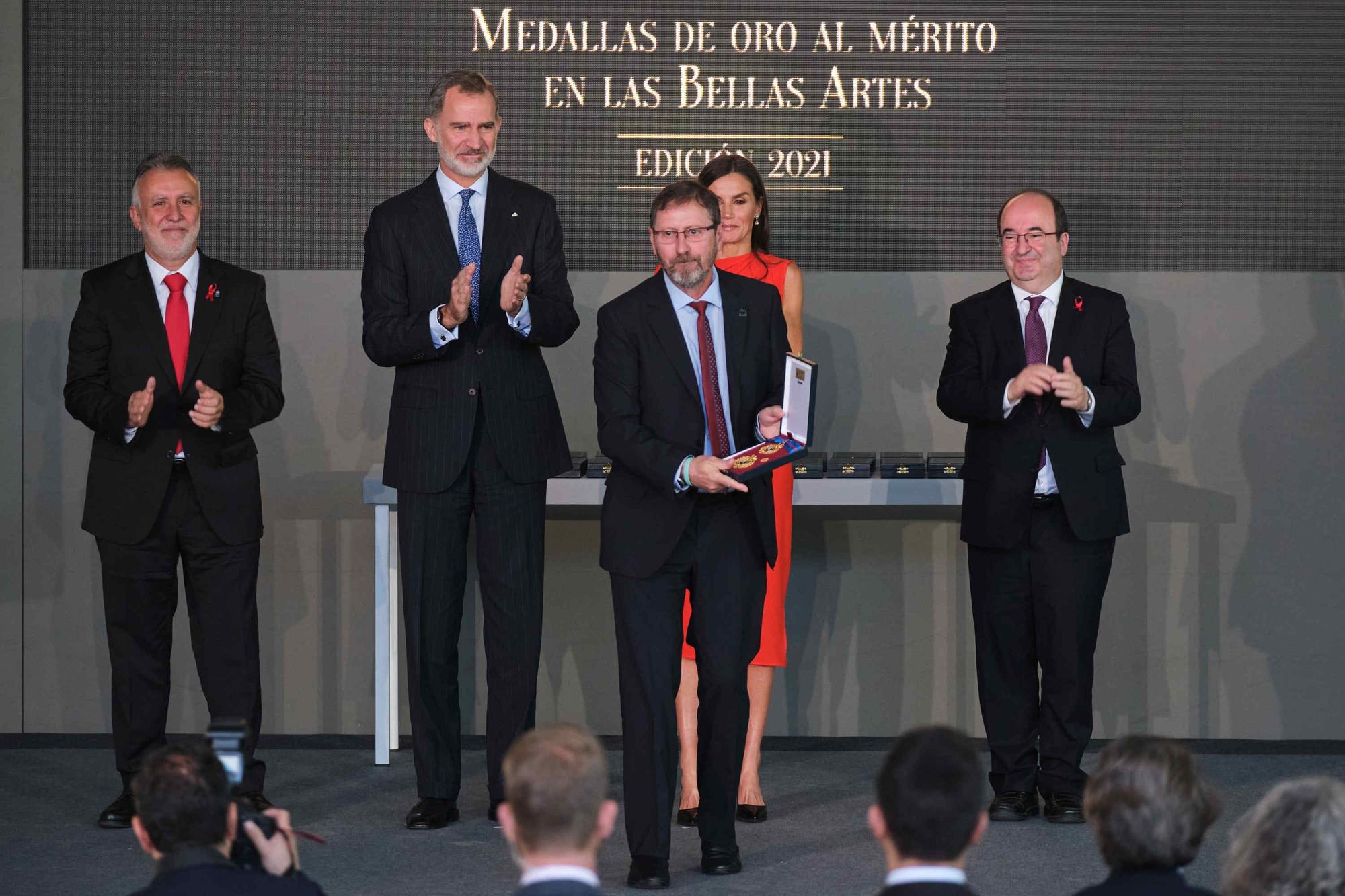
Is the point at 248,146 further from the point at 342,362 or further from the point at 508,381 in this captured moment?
the point at 508,381

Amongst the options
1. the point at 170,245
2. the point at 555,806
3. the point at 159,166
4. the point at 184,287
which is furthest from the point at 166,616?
the point at 555,806

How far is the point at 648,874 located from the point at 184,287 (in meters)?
2.16

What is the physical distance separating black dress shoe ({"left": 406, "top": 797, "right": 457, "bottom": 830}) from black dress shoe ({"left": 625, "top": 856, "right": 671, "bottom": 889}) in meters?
0.80

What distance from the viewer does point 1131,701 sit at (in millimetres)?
5883

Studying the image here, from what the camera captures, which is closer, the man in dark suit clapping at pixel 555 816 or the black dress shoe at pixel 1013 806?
the man in dark suit clapping at pixel 555 816

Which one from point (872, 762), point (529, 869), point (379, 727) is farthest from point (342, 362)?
point (529, 869)

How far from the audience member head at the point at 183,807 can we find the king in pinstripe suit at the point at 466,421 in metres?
2.30

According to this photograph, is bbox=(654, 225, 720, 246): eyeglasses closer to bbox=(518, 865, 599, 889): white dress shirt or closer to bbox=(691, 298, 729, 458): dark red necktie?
bbox=(691, 298, 729, 458): dark red necktie

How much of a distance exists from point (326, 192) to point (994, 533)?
8.66ft

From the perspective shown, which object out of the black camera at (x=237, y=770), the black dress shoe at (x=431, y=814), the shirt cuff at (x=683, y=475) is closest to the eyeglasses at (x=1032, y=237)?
the shirt cuff at (x=683, y=475)

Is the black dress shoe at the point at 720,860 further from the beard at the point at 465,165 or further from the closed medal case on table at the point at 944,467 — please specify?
the beard at the point at 465,165

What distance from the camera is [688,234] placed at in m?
4.12

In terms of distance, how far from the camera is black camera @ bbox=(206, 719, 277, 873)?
2.41m

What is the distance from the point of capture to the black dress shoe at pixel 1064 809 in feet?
15.6
